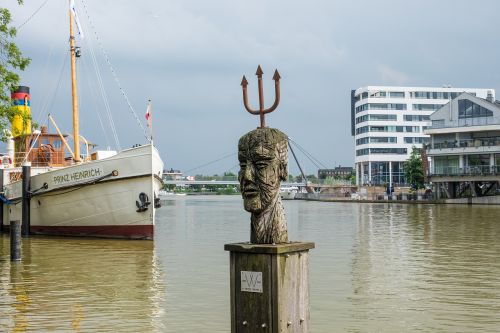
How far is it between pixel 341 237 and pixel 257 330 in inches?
961

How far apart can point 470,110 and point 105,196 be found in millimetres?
57812

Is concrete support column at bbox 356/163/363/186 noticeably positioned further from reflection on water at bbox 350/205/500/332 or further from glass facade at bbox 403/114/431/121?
reflection on water at bbox 350/205/500/332

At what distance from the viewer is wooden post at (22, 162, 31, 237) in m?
29.5

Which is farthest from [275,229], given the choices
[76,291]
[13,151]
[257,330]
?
[13,151]

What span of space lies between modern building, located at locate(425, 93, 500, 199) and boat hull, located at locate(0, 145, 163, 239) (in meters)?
51.8

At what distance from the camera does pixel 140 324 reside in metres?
10.9

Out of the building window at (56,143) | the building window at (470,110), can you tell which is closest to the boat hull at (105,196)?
the building window at (56,143)

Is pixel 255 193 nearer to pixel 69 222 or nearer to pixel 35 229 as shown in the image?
pixel 69 222

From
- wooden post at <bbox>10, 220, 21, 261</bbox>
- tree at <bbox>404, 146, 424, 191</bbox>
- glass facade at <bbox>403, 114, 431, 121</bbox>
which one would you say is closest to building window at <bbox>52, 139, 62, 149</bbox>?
wooden post at <bbox>10, 220, 21, 261</bbox>

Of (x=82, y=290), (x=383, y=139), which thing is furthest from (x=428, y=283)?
(x=383, y=139)

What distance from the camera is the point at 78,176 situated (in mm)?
27938

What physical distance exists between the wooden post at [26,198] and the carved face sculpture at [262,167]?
2573 centimetres

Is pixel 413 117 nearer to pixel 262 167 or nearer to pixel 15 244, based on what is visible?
pixel 15 244

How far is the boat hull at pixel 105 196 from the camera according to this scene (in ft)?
89.4
